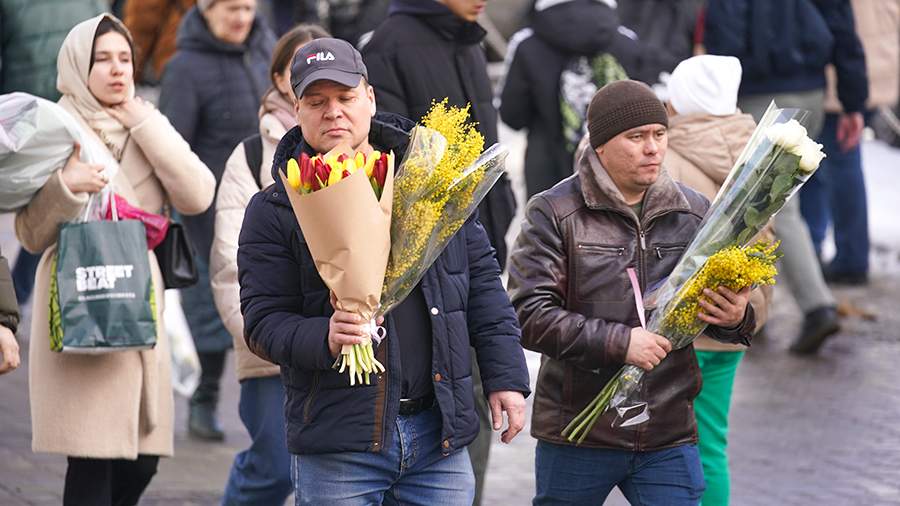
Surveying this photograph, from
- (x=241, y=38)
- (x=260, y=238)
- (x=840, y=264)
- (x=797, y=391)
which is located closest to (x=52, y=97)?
(x=241, y=38)

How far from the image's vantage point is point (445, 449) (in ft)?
14.8

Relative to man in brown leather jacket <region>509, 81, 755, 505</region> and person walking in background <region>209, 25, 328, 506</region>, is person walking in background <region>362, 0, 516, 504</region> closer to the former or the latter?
person walking in background <region>209, 25, 328, 506</region>

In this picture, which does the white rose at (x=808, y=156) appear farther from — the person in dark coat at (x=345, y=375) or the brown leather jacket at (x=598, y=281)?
the person in dark coat at (x=345, y=375)

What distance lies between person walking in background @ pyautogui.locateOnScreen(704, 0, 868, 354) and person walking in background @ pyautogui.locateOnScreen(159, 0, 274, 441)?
3.31 meters

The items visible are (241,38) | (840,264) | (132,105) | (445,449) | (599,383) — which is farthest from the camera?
(840,264)

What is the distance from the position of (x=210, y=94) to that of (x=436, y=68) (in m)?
1.74

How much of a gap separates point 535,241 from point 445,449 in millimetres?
909

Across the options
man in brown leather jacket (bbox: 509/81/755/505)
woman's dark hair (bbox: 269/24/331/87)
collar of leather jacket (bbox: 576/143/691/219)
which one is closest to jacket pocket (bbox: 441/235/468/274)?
man in brown leather jacket (bbox: 509/81/755/505)

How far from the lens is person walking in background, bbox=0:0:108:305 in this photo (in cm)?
894

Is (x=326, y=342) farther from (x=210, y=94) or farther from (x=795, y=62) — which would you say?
(x=795, y=62)

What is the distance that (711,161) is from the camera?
6141 mm

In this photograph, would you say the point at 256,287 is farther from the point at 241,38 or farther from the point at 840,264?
the point at 840,264

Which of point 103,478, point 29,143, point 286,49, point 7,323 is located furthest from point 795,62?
point 7,323

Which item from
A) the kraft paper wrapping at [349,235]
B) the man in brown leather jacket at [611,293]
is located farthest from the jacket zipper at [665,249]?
the kraft paper wrapping at [349,235]
